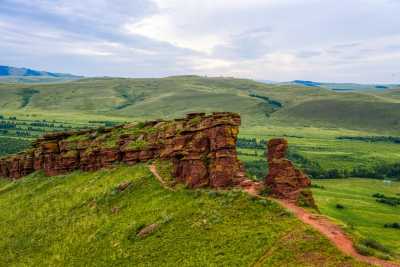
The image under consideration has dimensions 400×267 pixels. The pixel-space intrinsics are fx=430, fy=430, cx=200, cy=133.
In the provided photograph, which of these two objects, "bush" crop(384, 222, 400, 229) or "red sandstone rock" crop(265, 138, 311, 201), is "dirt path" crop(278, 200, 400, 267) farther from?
"bush" crop(384, 222, 400, 229)

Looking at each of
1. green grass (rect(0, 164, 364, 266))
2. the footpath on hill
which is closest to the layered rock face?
green grass (rect(0, 164, 364, 266))

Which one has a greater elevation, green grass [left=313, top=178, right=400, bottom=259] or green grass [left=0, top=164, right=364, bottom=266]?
green grass [left=0, top=164, right=364, bottom=266]

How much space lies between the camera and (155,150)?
3430 inches

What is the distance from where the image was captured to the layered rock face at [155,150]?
226 ft

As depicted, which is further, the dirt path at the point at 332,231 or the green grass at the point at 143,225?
the green grass at the point at 143,225

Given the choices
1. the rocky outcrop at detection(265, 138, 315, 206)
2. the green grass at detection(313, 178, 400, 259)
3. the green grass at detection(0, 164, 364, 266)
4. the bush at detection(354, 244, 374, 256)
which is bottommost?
the green grass at detection(313, 178, 400, 259)

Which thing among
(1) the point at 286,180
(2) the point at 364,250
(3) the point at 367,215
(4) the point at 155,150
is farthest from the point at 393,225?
(2) the point at 364,250

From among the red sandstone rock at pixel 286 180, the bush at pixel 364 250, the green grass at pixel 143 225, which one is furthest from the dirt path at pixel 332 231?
the red sandstone rock at pixel 286 180

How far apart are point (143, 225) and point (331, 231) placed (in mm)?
27692

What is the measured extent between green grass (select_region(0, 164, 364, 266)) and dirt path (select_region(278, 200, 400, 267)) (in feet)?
4.10

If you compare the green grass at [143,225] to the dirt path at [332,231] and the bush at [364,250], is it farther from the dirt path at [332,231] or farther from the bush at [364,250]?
the bush at [364,250]

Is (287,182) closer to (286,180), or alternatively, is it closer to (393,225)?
(286,180)

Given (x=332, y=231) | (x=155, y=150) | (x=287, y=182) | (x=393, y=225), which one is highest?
(x=287, y=182)

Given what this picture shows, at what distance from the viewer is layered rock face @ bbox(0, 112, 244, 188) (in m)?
68.8
